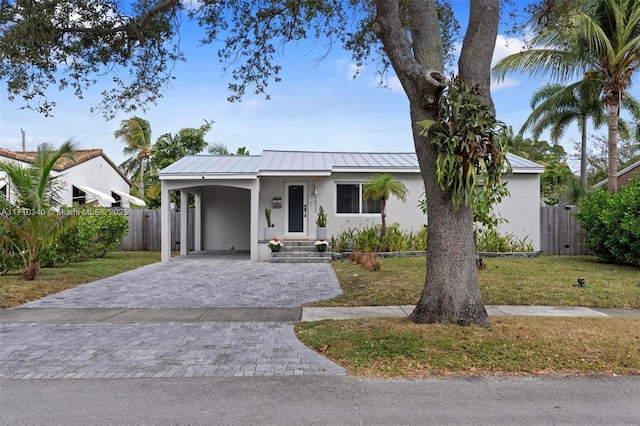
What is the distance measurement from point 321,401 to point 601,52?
1544 cm

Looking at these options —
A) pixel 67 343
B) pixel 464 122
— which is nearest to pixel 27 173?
pixel 67 343

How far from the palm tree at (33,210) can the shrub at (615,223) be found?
1404 centimetres

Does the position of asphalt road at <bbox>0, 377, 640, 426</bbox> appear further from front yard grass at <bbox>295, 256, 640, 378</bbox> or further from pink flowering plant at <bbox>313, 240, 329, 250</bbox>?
pink flowering plant at <bbox>313, 240, 329, 250</bbox>

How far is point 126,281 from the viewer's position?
10781 millimetres

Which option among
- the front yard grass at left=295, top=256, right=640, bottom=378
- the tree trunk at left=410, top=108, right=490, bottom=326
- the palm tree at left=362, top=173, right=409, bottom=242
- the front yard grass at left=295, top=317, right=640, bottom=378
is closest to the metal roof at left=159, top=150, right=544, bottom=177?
the palm tree at left=362, top=173, right=409, bottom=242

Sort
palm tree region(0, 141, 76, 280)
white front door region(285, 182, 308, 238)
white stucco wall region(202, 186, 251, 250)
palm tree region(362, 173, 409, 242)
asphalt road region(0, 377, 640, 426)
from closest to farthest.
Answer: asphalt road region(0, 377, 640, 426), palm tree region(0, 141, 76, 280), palm tree region(362, 173, 409, 242), white front door region(285, 182, 308, 238), white stucco wall region(202, 186, 251, 250)

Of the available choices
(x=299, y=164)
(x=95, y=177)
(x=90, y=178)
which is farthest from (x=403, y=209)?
(x=95, y=177)

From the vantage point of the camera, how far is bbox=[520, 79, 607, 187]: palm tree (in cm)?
1939

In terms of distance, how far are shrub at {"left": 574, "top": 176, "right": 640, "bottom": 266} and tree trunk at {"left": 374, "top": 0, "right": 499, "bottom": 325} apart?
8153 millimetres

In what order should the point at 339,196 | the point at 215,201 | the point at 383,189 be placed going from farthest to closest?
the point at 215,201 → the point at 339,196 → the point at 383,189

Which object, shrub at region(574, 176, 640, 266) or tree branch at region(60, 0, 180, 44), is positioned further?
shrub at region(574, 176, 640, 266)

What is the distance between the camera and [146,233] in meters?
18.8

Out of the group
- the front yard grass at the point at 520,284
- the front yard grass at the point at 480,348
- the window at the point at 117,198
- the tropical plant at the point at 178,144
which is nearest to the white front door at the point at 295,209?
the front yard grass at the point at 520,284

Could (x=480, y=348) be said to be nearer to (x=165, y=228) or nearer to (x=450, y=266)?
(x=450, y=266)
